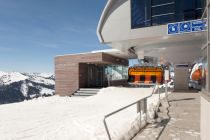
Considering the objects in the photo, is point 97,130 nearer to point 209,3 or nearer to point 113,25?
point 209,3

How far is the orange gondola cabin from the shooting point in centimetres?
3045

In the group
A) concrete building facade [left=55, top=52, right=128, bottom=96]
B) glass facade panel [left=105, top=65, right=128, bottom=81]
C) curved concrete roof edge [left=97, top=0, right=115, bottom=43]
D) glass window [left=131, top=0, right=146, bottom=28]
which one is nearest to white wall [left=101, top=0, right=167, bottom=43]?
curved concrete roof edge [left=97, top=0, right=115, bottom=43]

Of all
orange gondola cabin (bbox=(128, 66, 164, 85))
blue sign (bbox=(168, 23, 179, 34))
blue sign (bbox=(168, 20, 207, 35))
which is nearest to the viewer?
blue sign (bbox=(168, 20, 207, 35))

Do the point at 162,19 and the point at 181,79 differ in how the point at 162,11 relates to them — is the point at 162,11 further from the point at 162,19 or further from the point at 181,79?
the point at 181,79

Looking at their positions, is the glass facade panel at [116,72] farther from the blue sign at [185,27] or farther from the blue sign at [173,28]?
the blue sign at [185,27]

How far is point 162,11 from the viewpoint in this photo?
12977mm

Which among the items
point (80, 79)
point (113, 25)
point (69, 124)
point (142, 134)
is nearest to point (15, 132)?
point (69, 124)

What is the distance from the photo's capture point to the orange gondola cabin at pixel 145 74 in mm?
30453

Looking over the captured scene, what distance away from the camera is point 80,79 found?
71.9 feet

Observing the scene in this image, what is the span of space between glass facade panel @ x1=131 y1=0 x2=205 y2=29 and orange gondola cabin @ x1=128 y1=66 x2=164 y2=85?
57.6ft

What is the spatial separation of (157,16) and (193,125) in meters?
7.76

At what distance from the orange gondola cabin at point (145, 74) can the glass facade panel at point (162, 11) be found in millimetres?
17542

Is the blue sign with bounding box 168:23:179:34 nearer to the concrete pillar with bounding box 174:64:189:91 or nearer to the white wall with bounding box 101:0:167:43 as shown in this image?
the white wall with bounding box 101:0:167:43

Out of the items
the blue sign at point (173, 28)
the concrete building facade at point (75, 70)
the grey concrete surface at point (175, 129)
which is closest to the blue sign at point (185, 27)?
the blue sign at point (173, 28)
